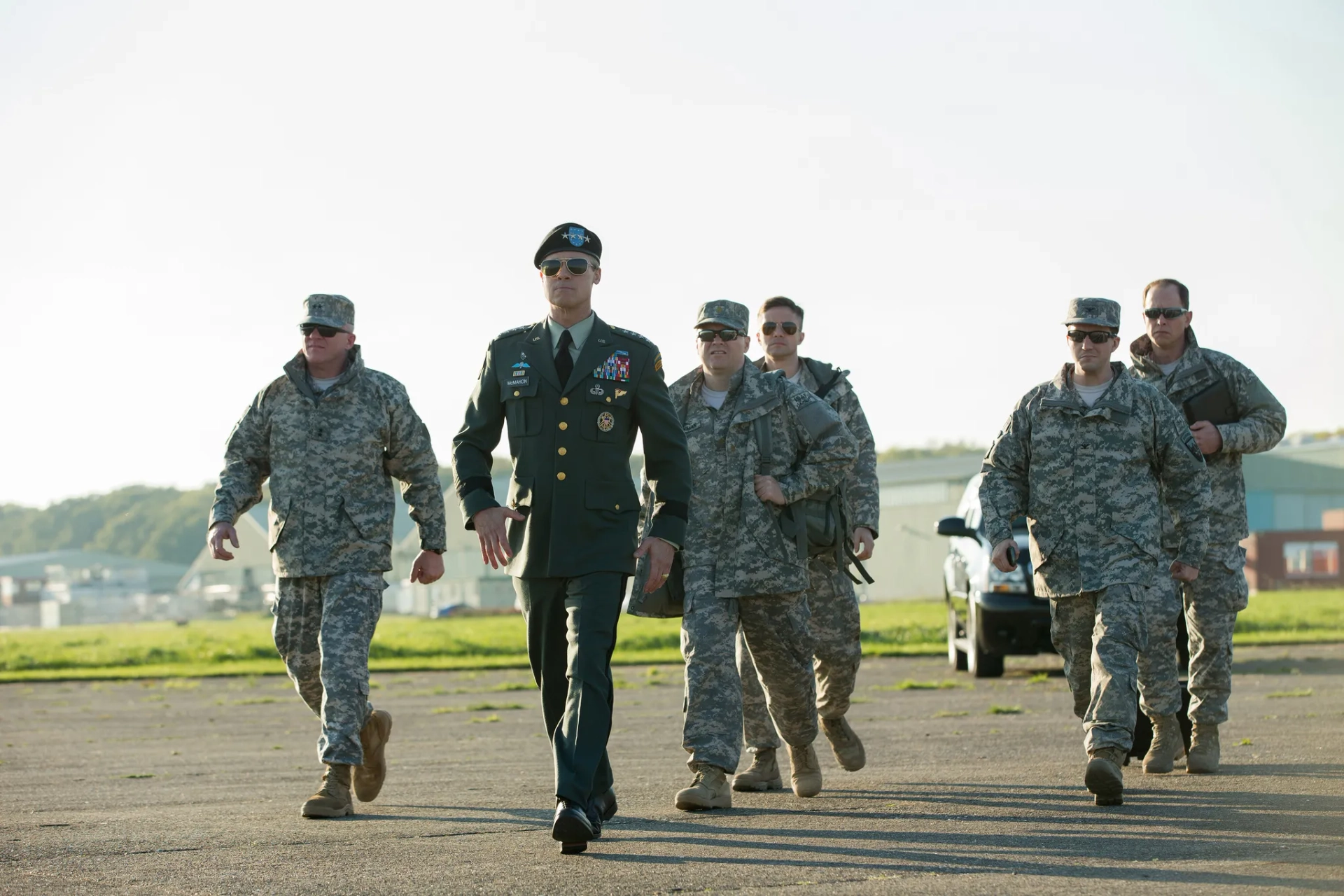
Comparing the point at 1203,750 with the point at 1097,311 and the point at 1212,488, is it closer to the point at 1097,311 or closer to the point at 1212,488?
the point at 1212,488

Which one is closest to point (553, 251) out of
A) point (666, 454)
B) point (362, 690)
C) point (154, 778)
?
point (666, 454)

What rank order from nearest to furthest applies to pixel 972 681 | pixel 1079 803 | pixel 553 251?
pixel 553 251 → pixel 1079 803 → pixel 972 681

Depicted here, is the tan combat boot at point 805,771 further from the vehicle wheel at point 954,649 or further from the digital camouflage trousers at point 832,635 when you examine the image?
the vehicle wheel at point 954,649

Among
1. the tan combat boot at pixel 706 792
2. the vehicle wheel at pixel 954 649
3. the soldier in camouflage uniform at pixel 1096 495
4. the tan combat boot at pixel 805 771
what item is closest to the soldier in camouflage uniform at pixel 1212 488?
the soldier in camouflage uniform at pixel 1096 495

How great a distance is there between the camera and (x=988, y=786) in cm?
882

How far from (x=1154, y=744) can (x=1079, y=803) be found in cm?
145

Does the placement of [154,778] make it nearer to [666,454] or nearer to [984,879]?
[666,454]

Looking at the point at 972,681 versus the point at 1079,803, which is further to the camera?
the point at 972,681

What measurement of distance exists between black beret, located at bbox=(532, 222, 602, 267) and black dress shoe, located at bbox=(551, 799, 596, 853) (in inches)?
81.7

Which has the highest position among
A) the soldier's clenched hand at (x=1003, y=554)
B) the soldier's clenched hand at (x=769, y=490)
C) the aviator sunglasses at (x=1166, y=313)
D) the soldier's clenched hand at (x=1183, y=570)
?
the aviator sunglasses at (x=1166, y=313)

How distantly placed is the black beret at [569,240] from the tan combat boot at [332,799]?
102 inches

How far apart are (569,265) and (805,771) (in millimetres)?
3002

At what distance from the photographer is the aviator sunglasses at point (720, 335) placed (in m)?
8.58

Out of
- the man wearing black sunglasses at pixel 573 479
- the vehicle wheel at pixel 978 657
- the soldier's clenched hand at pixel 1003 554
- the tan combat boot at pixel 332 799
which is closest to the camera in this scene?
the man wearing black sunglasses at pixel 573 479
